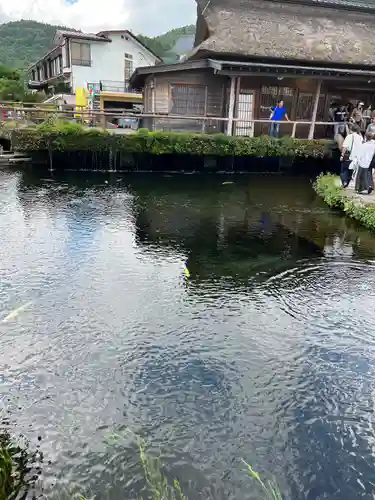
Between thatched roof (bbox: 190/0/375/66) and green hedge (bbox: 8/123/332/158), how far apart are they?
5075 mm

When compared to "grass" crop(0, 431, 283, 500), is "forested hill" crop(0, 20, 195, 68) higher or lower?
higher

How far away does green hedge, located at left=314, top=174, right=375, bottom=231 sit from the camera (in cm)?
1132

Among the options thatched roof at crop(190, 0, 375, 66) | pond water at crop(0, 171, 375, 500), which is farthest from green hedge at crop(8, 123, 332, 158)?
pond water at crop(0, 171, 375, 500)

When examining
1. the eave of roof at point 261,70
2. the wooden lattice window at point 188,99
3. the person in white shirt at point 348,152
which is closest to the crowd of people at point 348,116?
the eave of roof at point 261,70

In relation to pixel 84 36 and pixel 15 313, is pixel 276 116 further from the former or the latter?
pixel 84 36

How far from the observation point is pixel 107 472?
385cm

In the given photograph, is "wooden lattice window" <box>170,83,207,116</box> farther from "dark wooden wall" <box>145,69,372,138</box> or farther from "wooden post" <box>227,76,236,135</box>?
"wooden post" <box>227,76,236,135</box>

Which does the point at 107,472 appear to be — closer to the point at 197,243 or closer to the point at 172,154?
the point at 197,243

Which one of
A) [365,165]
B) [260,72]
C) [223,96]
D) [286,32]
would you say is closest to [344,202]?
[365,165]

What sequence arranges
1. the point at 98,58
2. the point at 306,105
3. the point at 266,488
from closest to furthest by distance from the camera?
1. the point at 266,488
2. the point at 306,105
3. the point at 98,58

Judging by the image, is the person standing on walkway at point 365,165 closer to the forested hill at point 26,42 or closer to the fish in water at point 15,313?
the fish in water at point 15,313

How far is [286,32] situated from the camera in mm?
21547

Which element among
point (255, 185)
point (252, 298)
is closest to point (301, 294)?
point (252, 298)

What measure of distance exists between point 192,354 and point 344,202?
30.2 ft
